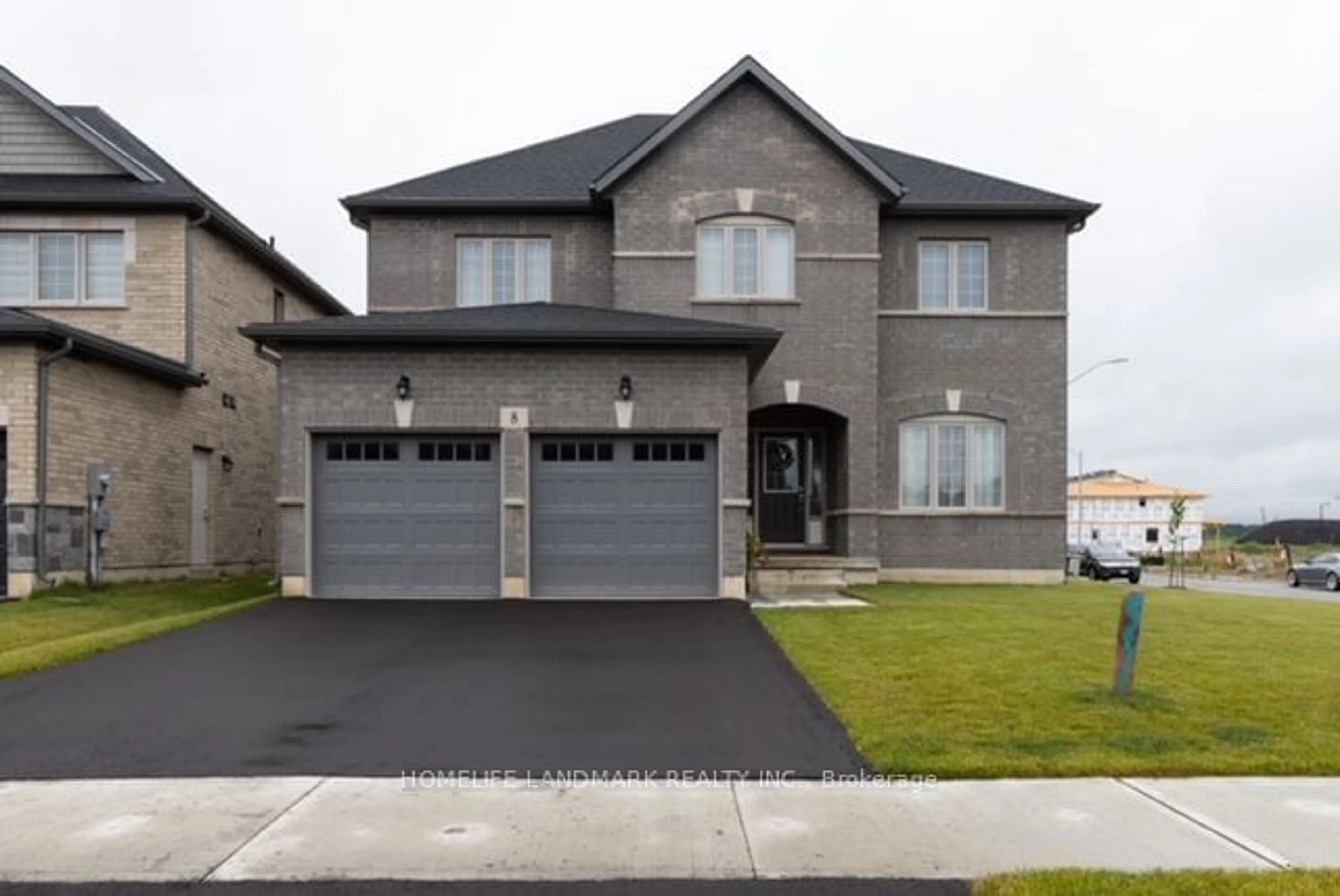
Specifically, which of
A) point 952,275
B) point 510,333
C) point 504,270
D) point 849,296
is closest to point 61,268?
point 504,270

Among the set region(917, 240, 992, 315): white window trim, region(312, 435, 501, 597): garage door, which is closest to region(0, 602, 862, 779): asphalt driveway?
region(312, 435, 501, 597): garage door

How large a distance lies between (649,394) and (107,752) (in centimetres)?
944

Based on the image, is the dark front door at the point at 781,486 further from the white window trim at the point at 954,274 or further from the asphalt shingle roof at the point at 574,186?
the asphalt shingle roof at the point at 574,186

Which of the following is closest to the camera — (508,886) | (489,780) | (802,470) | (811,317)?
(508,886)

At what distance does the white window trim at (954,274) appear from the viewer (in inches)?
756

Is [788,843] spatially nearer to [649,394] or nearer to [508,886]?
[508,886]

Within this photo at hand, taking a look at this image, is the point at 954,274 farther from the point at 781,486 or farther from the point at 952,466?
the point at 781,486

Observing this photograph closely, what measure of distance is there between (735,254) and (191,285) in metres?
10.8

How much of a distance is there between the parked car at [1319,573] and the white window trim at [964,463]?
23.0 metres

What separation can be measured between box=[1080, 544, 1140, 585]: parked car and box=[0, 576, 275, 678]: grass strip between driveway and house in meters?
26.0

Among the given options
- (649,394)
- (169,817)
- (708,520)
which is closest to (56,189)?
(649,394)

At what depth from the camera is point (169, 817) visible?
525cm

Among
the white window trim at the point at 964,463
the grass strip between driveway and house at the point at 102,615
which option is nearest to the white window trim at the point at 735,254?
the white window trim at the point at 964,463

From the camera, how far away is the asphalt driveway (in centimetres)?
633
